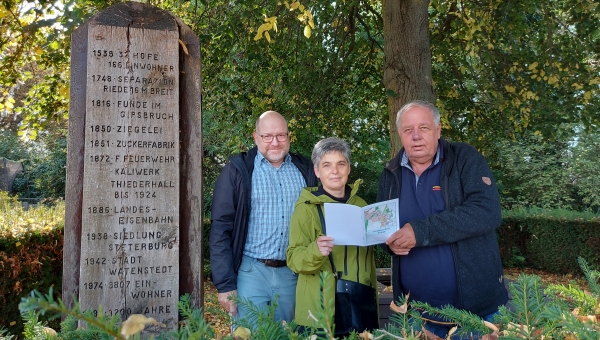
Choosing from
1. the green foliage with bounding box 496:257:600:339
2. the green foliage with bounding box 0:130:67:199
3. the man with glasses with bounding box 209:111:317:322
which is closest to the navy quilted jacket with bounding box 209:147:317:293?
the man with glasses with bounding box 209:111:317:322

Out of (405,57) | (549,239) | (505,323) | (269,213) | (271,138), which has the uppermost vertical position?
(405,57)

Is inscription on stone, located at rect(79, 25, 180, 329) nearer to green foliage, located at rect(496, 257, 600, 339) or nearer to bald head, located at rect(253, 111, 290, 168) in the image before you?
bald head, located at rect(253, 111, 290, 168)

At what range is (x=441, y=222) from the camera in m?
2.72

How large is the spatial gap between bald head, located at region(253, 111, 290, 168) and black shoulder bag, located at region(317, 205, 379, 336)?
841 mm

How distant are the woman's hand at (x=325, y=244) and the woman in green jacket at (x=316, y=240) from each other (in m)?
0.05

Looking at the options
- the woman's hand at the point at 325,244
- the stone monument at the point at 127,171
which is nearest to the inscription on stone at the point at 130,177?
the stone monument at the point at 127,171

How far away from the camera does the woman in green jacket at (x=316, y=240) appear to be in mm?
2797

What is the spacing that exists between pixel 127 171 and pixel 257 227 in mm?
900

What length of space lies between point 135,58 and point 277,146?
1.03m

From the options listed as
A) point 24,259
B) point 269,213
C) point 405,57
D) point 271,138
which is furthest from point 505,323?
point 405,57

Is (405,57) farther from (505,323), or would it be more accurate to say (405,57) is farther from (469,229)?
(505,323)

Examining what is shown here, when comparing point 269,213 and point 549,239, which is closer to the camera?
point 269,213

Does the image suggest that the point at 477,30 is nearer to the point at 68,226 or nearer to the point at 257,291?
the point at 257,291

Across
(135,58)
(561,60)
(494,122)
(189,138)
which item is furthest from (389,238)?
(494,122)
